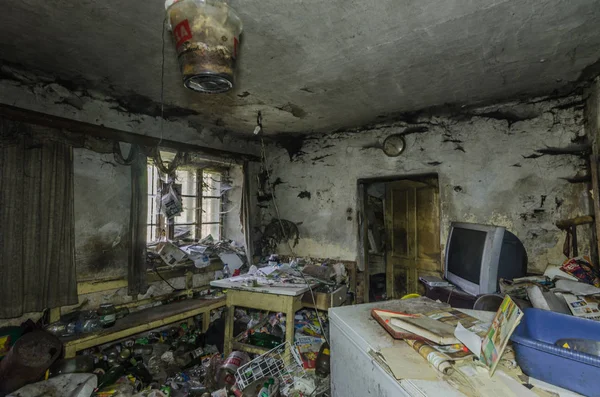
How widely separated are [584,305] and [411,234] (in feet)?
8.71

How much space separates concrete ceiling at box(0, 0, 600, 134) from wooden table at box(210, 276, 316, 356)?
6.01 ft

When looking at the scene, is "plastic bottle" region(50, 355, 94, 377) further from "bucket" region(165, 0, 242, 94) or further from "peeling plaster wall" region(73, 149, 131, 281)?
"bucket" region(165, 0, 242, 94)

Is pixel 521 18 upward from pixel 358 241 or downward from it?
upward

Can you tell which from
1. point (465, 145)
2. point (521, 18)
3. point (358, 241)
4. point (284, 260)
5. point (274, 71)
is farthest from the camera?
point (284, 260)

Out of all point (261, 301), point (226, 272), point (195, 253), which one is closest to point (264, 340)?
point (261, 301)

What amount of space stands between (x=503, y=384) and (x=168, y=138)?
3.53 meters

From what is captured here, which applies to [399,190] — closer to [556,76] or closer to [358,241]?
[358,241]

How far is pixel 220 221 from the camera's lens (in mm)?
4488

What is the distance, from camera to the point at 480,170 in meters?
3.05

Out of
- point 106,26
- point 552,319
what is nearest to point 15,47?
point 106,26

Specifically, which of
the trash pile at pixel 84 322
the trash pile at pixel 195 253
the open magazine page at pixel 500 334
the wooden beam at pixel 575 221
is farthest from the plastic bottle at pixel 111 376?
the wooden beam at pixel 575 221

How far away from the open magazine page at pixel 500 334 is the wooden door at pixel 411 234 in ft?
9.82

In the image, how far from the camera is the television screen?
231 cm

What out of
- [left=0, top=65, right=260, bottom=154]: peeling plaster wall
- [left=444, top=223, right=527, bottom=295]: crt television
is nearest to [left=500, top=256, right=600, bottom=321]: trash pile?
[left=444, top=223, right=527, bottom=295]: crt television
